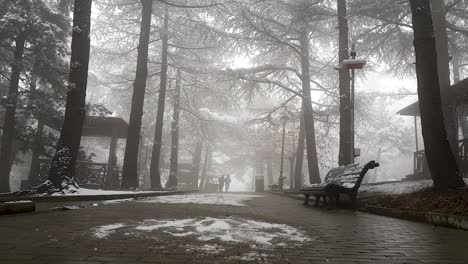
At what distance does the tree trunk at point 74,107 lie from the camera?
8.89 metres

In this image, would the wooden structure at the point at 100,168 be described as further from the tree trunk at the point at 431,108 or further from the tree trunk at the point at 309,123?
the tree trunk at the point at 431,108

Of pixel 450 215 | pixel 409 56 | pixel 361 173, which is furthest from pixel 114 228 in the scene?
pixel 409 56

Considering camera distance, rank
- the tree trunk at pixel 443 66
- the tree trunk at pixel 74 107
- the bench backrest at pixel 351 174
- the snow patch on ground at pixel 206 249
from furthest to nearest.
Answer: the tree trunk at pixel 443 66 → the tree trunk at pixel 74 107 → the bench backrest at pixel 351 174 → the snow patch on ground at pixel 206 249

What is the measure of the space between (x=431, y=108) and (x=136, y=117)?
10.7 meters

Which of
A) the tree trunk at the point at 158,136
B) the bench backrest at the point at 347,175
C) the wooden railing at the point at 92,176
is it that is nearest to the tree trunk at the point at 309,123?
the tree trunk at the point at 158,136

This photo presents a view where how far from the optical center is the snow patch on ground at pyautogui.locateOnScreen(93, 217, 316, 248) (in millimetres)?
3674

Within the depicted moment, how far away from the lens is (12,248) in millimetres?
2949

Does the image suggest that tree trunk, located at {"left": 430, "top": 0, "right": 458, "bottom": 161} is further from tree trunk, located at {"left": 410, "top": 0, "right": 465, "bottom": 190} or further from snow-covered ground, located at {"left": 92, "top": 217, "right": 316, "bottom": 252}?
snow-covered ground, located at {"left": 92, "top": 217, "right": 316, "bottom": 252}

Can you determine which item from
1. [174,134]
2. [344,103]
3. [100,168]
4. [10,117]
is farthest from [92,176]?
[344,103]

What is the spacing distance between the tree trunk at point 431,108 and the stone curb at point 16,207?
7.50m

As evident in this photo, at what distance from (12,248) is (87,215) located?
7.74 ft

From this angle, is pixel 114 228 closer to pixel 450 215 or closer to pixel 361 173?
pixel 450 215

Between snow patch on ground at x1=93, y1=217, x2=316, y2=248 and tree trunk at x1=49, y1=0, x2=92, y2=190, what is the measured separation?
4950mm

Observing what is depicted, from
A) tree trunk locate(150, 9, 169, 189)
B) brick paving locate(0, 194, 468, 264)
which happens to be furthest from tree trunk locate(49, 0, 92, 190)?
tree trunk locate(150, 9, 169, 189)
